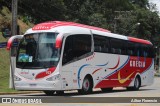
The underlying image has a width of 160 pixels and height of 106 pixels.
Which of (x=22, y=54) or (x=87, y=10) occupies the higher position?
(x=87, y=10)

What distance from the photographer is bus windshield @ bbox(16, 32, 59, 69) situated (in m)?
21.3

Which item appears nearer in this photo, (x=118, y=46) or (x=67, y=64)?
(x=67, y=64)

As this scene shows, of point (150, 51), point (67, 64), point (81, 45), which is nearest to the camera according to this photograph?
point (67, 64)

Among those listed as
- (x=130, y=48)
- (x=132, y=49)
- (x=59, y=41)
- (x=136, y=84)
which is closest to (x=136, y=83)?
(x=136, y=84)

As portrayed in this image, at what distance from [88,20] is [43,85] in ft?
141

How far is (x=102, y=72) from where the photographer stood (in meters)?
25.6

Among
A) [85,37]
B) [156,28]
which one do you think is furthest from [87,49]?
[156,28]

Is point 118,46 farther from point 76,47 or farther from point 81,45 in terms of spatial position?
point 76,47

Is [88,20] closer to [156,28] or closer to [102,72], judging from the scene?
[156,28]

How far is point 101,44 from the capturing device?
25250 mm

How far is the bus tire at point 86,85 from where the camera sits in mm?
23398

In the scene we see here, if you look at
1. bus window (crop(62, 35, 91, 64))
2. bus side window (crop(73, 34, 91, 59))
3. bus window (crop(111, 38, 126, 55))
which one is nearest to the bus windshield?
bus window (crop(62, 35, 91, 64))

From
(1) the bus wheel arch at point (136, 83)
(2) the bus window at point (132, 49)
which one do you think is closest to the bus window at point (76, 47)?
(2) the bus window at point (132, 49)

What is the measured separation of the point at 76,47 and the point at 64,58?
117cm
